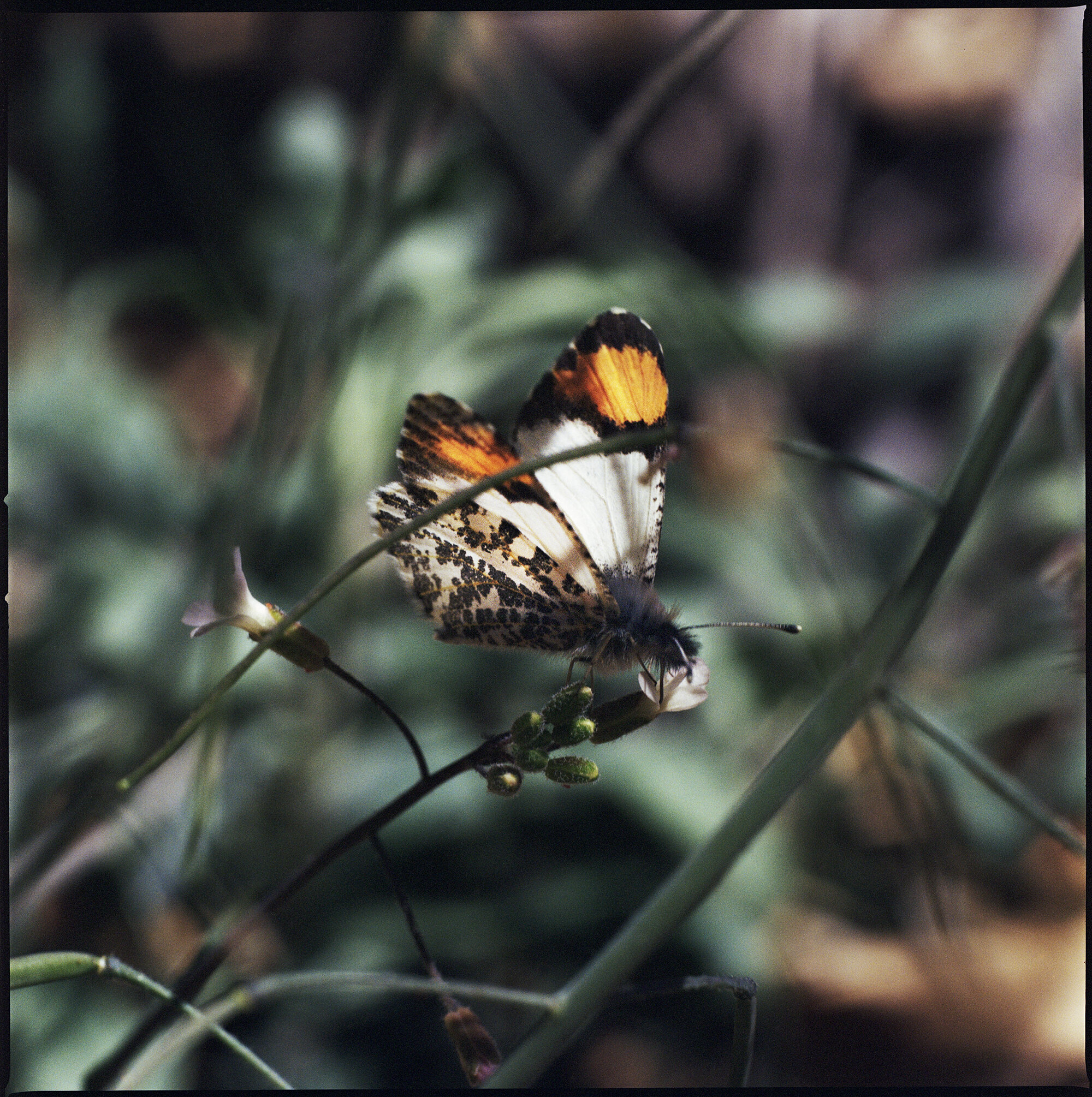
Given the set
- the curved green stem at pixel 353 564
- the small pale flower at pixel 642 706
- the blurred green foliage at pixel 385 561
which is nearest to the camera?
the curved green stem at pixel 353 564

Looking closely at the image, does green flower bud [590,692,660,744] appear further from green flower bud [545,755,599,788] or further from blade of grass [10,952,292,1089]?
blade of grass [10,952,292,1089]

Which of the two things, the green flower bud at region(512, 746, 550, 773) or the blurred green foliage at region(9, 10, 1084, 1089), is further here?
the blurred green foliage at region(9, 10, 1084, 1089)

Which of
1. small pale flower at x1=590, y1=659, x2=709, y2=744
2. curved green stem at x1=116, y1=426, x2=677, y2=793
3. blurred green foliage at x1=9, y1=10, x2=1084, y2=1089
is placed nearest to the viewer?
curved green stem at x1=116, y1=426, x2=677, y2=793

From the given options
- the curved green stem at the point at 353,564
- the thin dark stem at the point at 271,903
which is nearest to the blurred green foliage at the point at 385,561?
the thin dark stem at the point at 271,903

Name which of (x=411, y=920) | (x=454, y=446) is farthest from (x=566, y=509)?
(x=411, y=920)

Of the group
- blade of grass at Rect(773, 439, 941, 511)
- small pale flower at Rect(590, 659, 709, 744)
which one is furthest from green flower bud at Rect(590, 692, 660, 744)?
blade of grass at Rect(773, 439, 941, 511)

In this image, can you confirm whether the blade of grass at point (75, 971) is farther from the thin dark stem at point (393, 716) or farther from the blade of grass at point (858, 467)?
the blade of grass at point (858, 467)

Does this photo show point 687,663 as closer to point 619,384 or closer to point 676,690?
point 676,690

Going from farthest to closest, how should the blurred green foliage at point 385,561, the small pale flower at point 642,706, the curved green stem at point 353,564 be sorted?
the blurred green foliage at point 385,561
the small pale flower at point 642,706
the curved green stem at point 353,564
